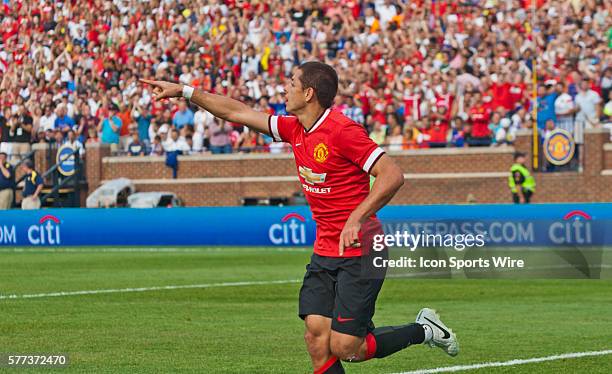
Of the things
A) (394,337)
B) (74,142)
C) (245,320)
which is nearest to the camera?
(394,337)

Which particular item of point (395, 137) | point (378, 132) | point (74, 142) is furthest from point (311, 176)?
point (74, 142)

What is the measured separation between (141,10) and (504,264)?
105 ft

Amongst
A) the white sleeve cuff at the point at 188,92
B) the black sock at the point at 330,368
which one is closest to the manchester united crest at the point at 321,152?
the white sleeve cuff at the point at 188,92

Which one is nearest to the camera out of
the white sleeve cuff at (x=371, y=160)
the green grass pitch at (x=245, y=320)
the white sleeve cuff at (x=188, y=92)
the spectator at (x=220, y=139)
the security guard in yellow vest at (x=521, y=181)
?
the white sleeve cuff at (x=371, y=160)

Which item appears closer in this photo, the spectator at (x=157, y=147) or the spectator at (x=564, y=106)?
the spectator at (x=564, y=106)

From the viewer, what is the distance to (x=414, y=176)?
34.6 m

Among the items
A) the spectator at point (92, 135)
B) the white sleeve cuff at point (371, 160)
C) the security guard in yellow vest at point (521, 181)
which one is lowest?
the security guard in yellow vest at point (521, 181)

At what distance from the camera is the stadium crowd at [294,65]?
31.0 meters

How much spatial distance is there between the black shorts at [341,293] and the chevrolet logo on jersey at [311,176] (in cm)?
47

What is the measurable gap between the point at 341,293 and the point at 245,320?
588cm

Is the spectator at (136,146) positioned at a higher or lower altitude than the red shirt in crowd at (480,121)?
lower

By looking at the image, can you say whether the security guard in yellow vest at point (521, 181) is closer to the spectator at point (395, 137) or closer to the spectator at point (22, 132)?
the spectator at point (395, 137)

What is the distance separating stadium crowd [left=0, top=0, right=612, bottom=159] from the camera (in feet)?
102

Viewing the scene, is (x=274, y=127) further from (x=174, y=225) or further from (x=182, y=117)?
(x=182, y=117)
